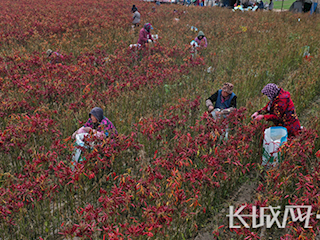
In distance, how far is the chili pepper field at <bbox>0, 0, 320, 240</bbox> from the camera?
2.94m

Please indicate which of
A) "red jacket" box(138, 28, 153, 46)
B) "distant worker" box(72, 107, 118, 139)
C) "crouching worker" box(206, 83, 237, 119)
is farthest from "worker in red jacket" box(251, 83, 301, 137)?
"red jacket" box(138, 28, 153, 46)

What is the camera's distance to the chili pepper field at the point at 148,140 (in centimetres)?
294

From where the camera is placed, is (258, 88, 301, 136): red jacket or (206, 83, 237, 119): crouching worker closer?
(258, 88, 301, 136): red jacket

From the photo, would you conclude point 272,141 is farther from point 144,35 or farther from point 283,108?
point 144,35

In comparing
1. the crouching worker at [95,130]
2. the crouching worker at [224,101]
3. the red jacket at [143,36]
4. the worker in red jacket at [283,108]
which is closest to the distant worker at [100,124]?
the crouching worker at [95,130]

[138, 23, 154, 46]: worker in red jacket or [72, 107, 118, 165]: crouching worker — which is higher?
[138, 23, 154, 46]: worker in red jacket

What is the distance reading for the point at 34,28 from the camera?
11047 mm

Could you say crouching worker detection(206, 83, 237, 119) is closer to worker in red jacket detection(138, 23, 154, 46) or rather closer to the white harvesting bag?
the white harvesting bag

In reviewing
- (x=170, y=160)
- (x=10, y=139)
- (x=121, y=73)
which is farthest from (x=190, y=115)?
(x=10, y=139)

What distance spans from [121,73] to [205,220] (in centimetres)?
468

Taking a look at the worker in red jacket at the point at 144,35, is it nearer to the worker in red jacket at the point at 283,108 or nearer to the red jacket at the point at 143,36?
the red jacket at the point at 143,36

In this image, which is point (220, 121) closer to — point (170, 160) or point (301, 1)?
point (170, 160)

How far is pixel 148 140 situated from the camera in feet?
14.1

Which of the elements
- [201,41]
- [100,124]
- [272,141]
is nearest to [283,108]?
[272,141]
